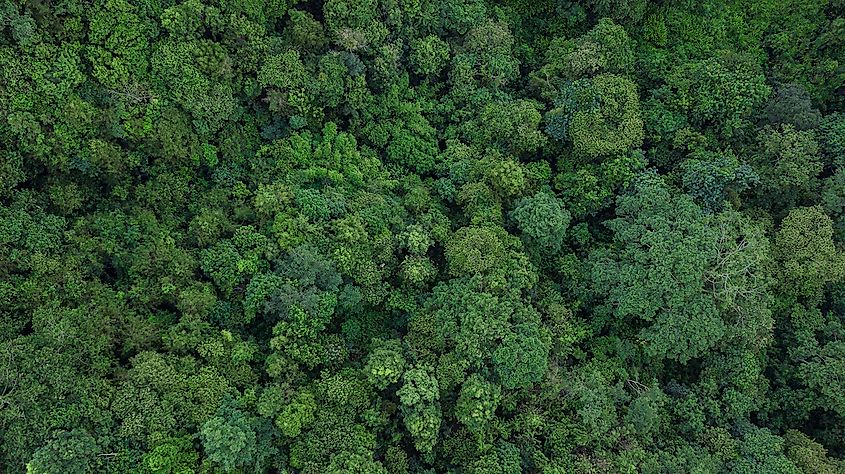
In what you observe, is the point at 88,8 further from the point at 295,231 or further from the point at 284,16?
the point at 295,231

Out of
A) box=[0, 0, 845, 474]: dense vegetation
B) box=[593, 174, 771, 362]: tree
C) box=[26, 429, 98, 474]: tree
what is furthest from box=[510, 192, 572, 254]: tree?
box=[26, 429, 98, 474]: tree

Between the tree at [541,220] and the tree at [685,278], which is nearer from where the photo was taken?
the tree at [685,278]

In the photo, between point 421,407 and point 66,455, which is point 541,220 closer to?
point 421,407

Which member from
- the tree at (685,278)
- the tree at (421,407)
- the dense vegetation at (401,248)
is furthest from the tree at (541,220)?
the tree at (421,407)

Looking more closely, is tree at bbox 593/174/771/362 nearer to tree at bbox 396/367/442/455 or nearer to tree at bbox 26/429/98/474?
tree at bbox 396/367/442/455

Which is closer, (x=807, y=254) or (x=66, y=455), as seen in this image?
(x=66, y=455)

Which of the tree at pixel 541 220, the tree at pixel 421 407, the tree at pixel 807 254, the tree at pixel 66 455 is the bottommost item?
the tree at pixel 66 455

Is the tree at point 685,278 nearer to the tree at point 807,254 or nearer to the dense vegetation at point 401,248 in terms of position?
the dense vegetation at point 401,248

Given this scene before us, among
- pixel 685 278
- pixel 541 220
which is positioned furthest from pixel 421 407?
pixel 685 278
